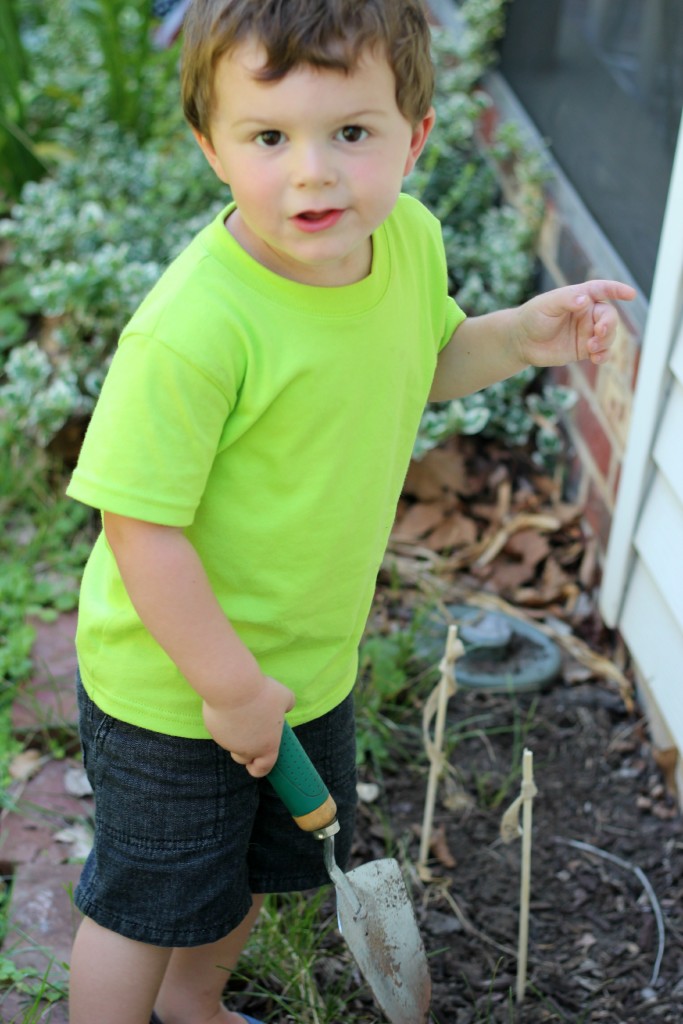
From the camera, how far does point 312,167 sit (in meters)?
1.17

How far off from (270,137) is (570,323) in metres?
0.50

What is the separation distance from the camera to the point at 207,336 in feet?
3.99

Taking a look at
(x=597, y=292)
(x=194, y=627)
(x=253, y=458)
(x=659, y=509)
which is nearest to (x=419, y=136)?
(x=597, y=292)

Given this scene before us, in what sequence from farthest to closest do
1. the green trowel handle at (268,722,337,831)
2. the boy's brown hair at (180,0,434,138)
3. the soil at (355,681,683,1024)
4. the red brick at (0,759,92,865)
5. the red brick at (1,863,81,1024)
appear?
the red brick at (0,759,92,865) → the soil at (355,681,683,1024) → the red brick at (1,863,81,1024) → the green trowel handle at (268,722,337,831) → the boy's brown hair at (180,0,434,138)

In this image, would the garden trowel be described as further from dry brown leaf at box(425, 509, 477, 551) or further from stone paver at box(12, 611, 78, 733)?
dry brown leaf at box(425, 509, 477, 551)

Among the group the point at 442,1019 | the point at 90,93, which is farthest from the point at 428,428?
the point at 90,93

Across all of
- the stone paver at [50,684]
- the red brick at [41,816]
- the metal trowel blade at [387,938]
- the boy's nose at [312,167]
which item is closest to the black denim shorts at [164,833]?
the metal trowel blade at [387,938]

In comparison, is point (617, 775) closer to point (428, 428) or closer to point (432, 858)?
point (432, 858)

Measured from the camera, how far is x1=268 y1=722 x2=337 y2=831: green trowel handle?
1390 mm

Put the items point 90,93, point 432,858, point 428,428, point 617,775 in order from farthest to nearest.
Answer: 1. point 90,93
2. point 428,428
3. point 617,775
4. point 432,858

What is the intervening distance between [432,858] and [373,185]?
1.27 m

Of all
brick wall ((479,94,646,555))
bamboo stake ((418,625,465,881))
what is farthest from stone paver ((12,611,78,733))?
brick wall ((479,94,646,555))

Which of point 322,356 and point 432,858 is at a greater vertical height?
point 322,356

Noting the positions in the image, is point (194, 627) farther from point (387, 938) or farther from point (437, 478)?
point (437, 478)
